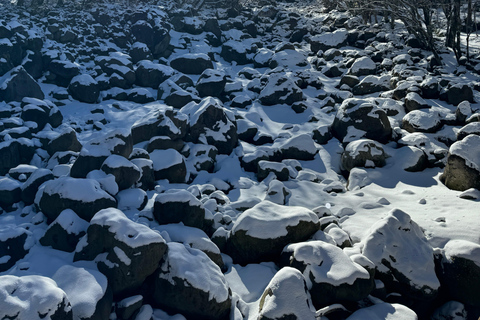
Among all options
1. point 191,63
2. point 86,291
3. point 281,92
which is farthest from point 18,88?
point 86,291

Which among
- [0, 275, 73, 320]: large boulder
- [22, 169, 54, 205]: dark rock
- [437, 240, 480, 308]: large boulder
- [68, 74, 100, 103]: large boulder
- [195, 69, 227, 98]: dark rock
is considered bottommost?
[437, 240, 480, 308]: large boulder

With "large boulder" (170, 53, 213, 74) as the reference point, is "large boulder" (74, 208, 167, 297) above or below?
below

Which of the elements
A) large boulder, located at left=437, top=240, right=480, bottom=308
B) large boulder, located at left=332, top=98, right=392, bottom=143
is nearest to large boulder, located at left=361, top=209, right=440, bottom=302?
large boulder, located at left=437, top=240, right=480, bottom=308

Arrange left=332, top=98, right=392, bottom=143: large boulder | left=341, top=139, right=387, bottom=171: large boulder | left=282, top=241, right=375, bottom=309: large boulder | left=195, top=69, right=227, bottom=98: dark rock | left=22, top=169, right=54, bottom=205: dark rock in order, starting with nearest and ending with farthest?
1. left=282, top=241, right=375, bottom=309: large boulder
2. left=22, top=169, right=54, bottom=205: dark rock
3. left=341, top=139, right=387, bottom=171: large boulder
4. left=332, top=98, right=392, bottom=143: large boulder
5. left=195, top=69, right=227, bottom=98: dark rock

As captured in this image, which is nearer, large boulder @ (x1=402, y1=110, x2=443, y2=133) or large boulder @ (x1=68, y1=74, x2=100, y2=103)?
large boulder @ (x1=402, y1=110, x2=443, y2=133)

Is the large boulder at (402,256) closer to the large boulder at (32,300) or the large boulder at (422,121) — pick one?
the large boulder at (32,300)

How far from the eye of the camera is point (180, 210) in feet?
21.2

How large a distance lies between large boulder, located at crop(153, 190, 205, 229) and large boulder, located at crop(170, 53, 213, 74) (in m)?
10.2

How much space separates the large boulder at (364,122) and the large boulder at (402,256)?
4315 mm

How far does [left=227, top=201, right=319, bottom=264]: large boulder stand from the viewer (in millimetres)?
5945

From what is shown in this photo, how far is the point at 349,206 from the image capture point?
24.3 ft

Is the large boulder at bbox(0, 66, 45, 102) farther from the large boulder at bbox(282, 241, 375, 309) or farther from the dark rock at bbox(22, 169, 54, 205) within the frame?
the large boulder at bbox(282, 241, 375, 309)

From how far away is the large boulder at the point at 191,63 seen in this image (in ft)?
51.5

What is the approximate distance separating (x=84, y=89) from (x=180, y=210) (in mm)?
8622
